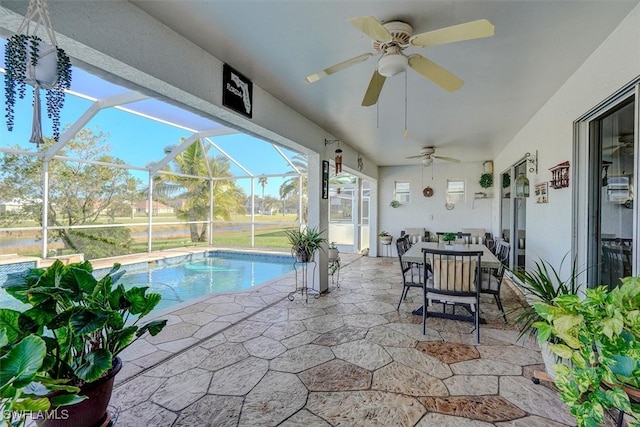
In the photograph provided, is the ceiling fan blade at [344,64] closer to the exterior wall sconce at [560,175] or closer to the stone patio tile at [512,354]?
the exterior wall sconce at [560,175]

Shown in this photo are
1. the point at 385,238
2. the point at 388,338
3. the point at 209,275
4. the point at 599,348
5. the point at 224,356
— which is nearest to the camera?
the point at 599,348

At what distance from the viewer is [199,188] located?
9.69 m

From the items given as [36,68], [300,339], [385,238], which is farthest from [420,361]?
[385,238]

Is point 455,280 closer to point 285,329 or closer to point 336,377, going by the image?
point 336,377

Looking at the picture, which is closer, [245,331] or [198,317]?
[245,331]

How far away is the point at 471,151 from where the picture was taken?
641 centimetres

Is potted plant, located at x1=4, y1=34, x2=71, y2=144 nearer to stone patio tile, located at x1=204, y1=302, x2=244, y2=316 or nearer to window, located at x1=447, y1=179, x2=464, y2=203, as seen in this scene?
stone patio tile, located at x1=204, y1=302, x2=244, y2=316

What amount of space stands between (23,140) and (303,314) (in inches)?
244

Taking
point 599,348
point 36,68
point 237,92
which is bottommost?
point 599,348

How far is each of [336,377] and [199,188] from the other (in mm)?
8777

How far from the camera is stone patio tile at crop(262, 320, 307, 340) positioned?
304 cm

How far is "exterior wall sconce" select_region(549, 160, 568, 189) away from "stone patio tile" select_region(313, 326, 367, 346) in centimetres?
253

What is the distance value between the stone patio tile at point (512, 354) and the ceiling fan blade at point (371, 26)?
2.72 meters

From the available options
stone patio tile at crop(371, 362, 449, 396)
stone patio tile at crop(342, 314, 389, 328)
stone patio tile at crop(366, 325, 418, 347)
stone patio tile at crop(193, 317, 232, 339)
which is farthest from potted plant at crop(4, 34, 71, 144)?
stone patio tile at crop(342, 314, 389, 328)
